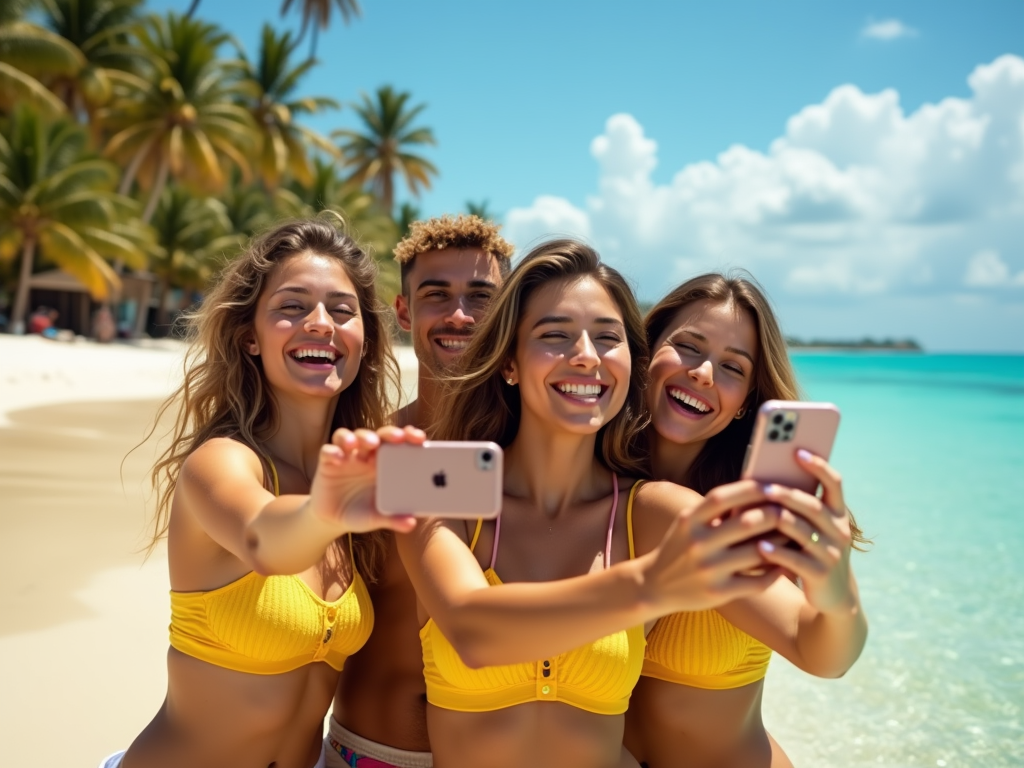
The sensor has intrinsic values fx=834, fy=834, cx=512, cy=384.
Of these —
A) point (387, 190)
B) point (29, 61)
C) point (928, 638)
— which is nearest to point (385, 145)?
point (387, 190)

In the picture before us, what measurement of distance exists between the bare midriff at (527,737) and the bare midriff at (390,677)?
0.63 m

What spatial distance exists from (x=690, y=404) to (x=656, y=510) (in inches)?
23.5

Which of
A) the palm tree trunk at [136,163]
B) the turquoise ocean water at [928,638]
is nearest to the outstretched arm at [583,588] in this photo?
the turquoise ocean water at [928,638]

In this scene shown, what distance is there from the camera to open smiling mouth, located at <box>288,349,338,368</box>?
305 cm

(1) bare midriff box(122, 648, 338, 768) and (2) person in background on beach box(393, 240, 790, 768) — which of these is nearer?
(2) person in background on beach box(393, 240, 790, 768)

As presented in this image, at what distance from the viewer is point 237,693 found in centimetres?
277

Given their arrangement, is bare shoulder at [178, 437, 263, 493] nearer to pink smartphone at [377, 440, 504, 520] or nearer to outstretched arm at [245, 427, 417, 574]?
outstretched arm at [245, 427, 417, 574]

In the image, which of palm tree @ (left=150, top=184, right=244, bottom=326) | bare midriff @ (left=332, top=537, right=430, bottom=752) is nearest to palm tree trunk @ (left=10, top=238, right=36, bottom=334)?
palm tree @ (left=150, top=184, right=244, bottom=326)

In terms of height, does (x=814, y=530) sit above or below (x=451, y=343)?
below

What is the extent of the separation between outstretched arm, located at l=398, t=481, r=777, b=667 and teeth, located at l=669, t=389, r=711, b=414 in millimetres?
1076

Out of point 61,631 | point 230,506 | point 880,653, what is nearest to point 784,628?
point 230,506

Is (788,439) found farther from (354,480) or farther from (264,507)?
(264,507)

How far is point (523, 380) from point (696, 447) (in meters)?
0.94

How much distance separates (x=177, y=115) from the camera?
32969 mm
